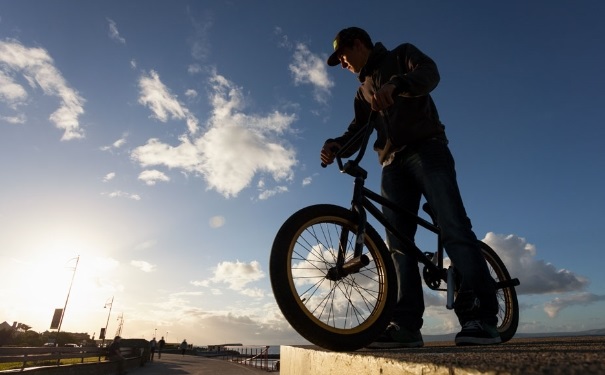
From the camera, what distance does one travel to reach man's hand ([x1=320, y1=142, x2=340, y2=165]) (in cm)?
362

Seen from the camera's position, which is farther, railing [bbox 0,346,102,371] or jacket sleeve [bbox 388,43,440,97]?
railing [bbox 0,346,102,371]

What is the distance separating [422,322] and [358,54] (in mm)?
2640

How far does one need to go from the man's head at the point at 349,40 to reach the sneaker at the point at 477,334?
106 inches

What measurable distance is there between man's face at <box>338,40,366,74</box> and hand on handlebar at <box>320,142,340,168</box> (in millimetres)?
836

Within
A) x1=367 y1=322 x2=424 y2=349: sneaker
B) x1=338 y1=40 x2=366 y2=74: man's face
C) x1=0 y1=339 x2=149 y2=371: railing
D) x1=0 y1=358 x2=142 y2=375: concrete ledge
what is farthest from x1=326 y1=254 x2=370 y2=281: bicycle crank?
x1=0 y1=339 x2=149 y2=371: railing

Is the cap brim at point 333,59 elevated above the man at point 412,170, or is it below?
above

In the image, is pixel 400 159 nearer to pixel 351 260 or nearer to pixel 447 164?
pixel 447 164

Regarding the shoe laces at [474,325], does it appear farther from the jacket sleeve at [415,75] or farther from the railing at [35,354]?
the railing at [35,354]

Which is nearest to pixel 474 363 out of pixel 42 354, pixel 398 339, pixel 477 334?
pixel 477 334

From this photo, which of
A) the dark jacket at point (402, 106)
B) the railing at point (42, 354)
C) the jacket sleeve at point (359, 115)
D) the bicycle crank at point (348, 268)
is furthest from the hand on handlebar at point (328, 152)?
the railing at point (42, 354)

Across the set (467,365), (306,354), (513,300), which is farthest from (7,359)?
(467,365)

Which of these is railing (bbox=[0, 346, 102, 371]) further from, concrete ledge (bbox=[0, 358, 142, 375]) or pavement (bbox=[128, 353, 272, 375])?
pavement (bbox=[128, 353, 272, 375])

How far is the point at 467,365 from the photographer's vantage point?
3.15 ft

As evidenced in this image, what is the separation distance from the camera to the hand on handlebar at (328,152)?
362cm
